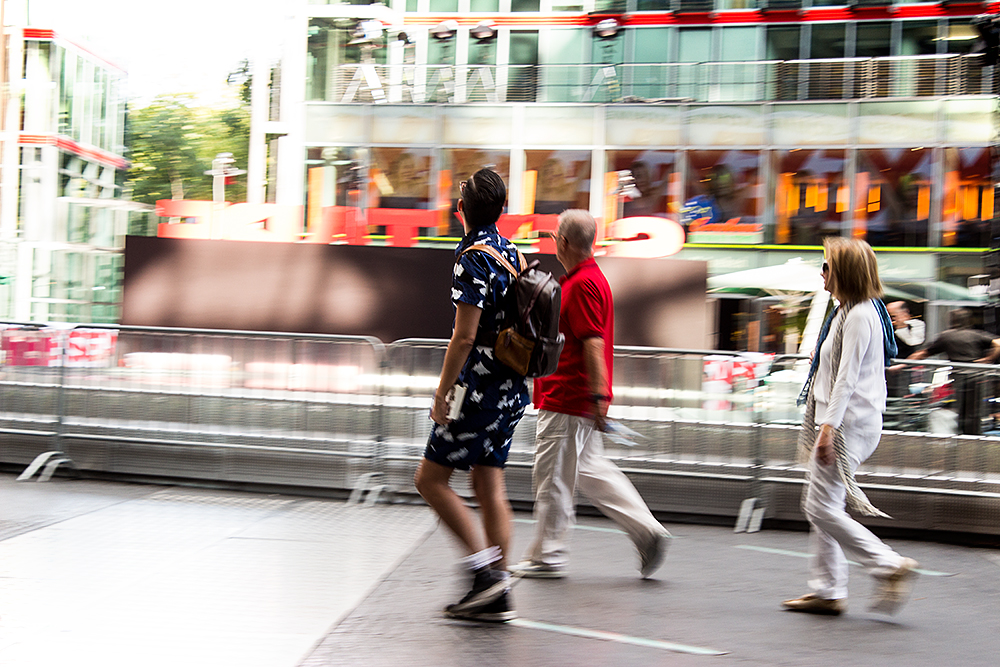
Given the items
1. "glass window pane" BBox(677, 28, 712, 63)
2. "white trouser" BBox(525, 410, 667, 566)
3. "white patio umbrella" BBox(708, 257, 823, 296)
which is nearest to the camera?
"white trouser" BBox(525, 410, 667, 566)

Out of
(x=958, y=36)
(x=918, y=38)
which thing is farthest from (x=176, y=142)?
(x=958, y=36)

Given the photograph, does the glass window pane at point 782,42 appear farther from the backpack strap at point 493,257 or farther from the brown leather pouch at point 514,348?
the brown leather pouch at point 514,348

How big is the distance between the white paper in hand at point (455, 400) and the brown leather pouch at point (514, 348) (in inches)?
9.3

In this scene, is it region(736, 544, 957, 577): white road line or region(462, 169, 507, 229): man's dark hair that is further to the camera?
region(736, 544, 957, 577): white road line

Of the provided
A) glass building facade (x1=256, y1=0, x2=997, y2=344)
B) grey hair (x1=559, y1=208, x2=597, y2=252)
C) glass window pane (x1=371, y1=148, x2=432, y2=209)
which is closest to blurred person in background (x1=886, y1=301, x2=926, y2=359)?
grey hair (x1=559, y1=208, x2=597, y2=252)

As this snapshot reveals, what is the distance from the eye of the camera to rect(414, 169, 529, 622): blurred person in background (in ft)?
14.9

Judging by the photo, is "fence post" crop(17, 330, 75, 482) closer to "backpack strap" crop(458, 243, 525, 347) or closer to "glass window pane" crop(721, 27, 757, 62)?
"backpack strap" crop(458, 243, 525, 347)

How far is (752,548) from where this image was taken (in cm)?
696

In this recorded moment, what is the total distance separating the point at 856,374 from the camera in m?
5.08

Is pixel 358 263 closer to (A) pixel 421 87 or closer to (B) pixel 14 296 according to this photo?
(A) pixel 421 87

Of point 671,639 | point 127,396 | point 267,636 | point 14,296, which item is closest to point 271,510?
point 127,396

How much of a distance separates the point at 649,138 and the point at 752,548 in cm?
1898

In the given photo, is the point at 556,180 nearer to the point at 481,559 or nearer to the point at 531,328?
the point at 531,328

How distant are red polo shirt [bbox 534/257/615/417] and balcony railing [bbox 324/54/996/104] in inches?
797
